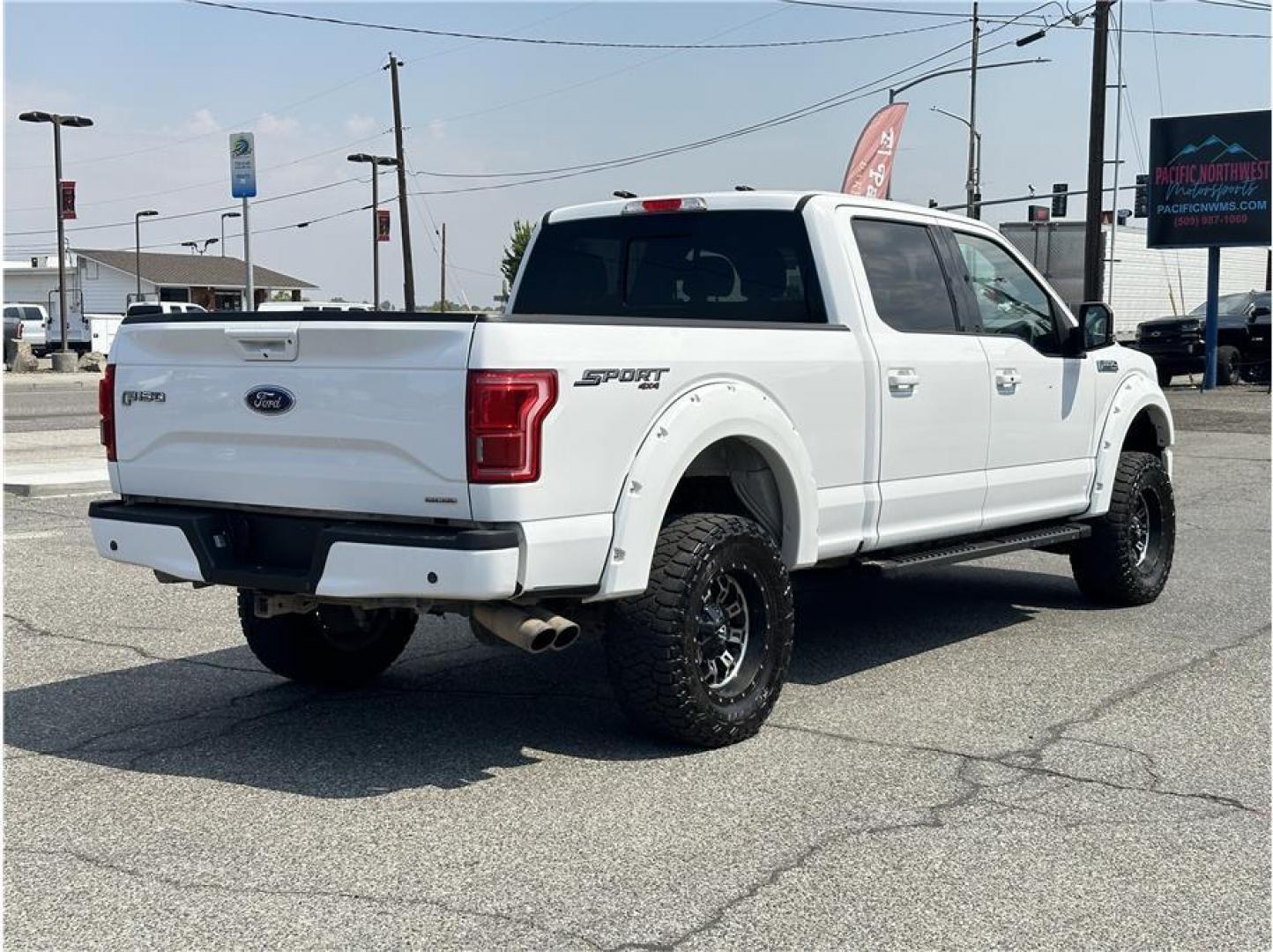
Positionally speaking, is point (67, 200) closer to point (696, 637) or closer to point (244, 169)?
point (244, 169)

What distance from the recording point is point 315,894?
416 cm

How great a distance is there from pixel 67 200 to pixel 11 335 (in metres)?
4.85

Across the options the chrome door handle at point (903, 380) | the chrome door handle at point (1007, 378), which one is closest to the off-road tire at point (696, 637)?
the chrome door handle at point (903, 380)

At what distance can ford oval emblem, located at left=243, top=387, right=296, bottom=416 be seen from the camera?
17.3ft

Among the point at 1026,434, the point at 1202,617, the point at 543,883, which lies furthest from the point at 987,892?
the point at 1202,617

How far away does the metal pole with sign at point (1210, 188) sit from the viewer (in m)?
30.0

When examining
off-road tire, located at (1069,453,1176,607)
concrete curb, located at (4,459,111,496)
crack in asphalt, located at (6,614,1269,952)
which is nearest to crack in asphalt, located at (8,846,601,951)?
crack in asphalt, located at (6,614,1269,952)

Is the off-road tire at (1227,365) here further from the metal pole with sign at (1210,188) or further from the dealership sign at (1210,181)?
the dealership sign at (1210,181)

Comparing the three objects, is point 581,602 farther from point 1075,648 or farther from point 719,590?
point 1075,648

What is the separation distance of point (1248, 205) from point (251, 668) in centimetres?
2806

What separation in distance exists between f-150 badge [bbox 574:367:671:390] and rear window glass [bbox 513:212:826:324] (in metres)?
1.15

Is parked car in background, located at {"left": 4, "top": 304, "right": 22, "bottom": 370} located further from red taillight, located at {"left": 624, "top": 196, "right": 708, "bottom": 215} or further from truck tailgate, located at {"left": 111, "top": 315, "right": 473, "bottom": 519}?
truck tailgate, located at {"left": 111, "top": 315, "right": 473, "bottom": 519}

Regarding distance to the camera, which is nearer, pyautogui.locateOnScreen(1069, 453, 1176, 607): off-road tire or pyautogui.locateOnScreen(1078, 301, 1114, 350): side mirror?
pyautogui.locateOnScreen(1078, 301, 1114, 350): side mirror

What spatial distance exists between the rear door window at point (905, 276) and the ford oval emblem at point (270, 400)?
2.74 meters
